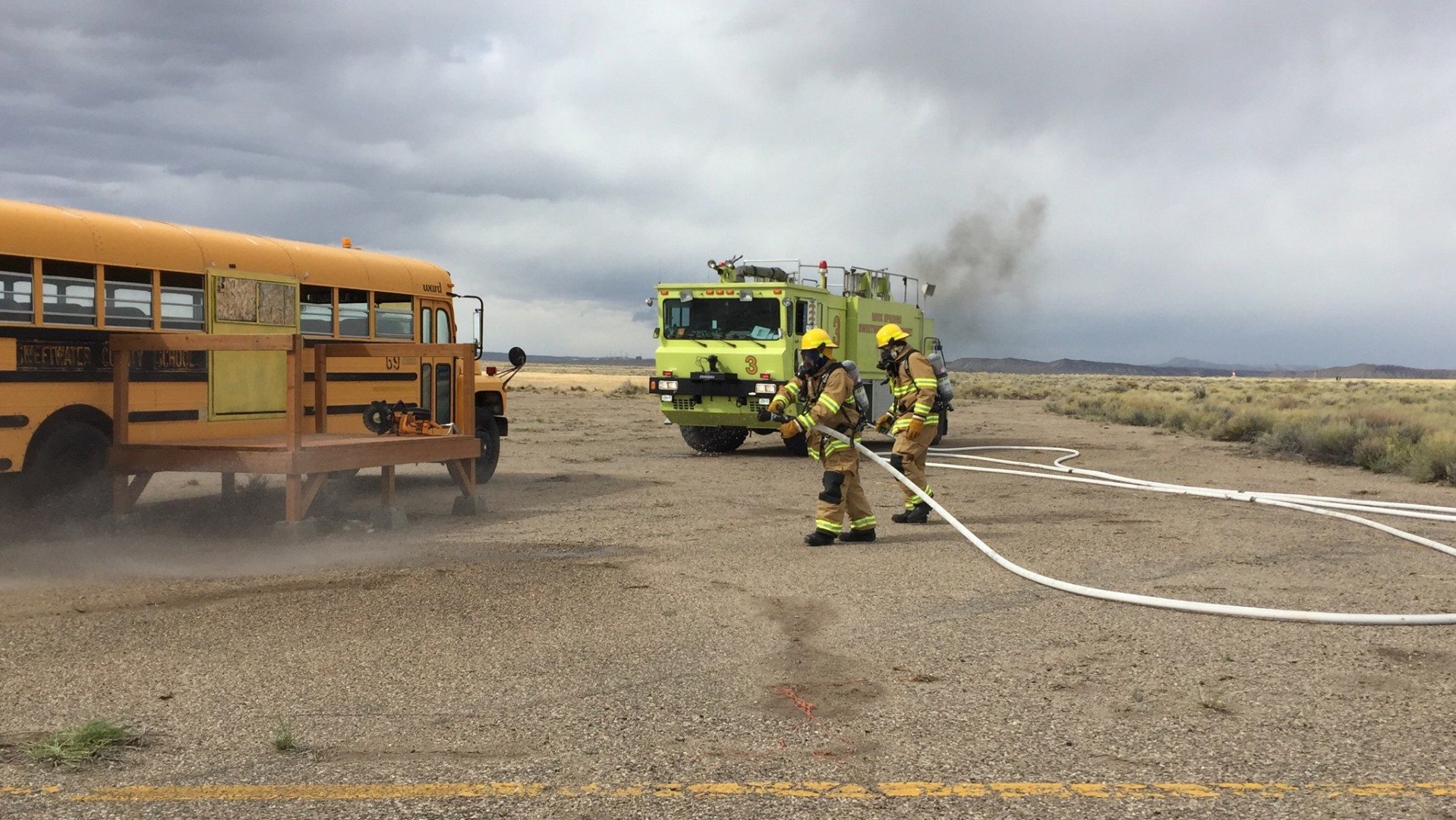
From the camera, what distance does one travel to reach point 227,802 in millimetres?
3955

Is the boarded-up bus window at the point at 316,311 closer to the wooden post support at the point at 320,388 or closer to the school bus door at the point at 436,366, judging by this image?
the wooden post support at the point at 320,388

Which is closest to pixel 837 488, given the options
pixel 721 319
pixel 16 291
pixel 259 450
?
pixel 259 450

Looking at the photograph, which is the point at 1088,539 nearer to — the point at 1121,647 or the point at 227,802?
the point at 1121,647

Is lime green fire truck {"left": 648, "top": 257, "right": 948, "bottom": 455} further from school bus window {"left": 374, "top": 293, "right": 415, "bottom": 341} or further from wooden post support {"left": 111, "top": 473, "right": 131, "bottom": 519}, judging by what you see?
wooden post support {"left": 111, "top": 473, "right": 131, "bottom": 519}

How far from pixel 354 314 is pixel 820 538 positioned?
6.28 meters

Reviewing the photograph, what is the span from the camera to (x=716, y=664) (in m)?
5.87

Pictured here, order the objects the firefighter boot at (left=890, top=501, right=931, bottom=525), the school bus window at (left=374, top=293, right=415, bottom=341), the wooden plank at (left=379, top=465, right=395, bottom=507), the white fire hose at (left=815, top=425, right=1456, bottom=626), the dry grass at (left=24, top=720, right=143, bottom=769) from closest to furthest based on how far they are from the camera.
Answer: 1. the dry grass at (left=24, top=720, right=143, bottom=769)
2. the white fire hose at (left=815, top=425, right=1456, bottom=626)
3. the wooden plank at (left=379, top=465, right=395, bottom=507)
4. the firefighter boot at (left=890, top=501, right=931, bottom=525)
5. the school bus window at (left=374, top=293, right=415, bottom=341)

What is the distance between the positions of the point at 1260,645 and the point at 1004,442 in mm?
17391

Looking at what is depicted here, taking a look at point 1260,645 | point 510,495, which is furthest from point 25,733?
point 510,495

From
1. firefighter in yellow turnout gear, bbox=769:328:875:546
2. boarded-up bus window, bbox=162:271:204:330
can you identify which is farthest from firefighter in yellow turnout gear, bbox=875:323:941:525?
boarded-up bus window, bbox=162:271:204:330

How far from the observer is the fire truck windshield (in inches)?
722

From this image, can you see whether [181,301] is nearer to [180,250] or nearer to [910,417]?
[180,250]

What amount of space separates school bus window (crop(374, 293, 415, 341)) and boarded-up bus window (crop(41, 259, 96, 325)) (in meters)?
3.76

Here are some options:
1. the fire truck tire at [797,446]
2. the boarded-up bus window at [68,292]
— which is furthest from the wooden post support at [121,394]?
the fire truck tire at [797,446]
